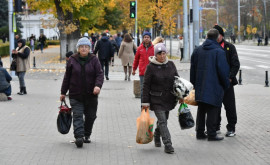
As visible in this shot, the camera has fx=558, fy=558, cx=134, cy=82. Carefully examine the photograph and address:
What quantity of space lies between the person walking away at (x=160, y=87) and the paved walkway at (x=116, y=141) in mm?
528

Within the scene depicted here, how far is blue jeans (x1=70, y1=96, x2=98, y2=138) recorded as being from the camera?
27.1 ft

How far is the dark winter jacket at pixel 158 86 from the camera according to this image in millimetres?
7945

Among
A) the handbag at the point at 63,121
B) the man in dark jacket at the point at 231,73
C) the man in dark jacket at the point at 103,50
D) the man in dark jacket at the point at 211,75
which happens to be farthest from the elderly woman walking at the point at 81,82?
the man in dark jacket at the point at 103,50

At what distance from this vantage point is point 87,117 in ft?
28.1

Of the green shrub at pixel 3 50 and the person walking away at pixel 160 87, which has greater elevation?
the green shrub at pixel 3 50

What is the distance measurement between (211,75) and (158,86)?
1.03m

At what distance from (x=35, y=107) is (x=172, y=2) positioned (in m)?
29.4

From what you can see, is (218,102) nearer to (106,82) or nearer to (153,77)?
(153,77)

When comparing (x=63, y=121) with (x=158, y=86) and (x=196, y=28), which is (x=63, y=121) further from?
(x=196, y=28)

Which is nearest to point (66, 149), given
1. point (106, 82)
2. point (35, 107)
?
point (35, 107)

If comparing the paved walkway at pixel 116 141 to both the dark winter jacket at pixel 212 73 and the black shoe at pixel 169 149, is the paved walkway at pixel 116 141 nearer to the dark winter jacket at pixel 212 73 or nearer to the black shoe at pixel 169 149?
the black shoe at pixel 169 149

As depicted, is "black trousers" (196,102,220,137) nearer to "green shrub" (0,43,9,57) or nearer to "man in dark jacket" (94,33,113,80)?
"man in dark jacket" (94,33,113,80)

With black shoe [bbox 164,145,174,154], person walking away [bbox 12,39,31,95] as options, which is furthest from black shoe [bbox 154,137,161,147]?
person walking away [bbox 12,39,31,95]

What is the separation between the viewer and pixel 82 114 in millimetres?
8375
